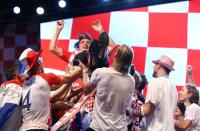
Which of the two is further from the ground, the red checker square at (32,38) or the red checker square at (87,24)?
the red checker square at (87,24)

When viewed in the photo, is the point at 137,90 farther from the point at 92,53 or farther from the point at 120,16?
the point at 120,16

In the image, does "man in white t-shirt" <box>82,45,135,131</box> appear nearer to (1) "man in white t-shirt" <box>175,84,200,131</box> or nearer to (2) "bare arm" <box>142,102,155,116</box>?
(2) "bare arm" <box>142,102,155,116</box>

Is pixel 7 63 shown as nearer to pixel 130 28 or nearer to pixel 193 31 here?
pixel 130 28

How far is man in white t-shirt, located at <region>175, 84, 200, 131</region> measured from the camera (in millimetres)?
2928

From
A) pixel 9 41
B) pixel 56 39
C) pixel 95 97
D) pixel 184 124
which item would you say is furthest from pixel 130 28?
pixel 95 97

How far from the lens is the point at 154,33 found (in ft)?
13.5

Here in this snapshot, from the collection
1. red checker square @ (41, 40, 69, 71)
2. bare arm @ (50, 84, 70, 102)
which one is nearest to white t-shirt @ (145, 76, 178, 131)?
bare arm @ (50, 84, 70, 102)

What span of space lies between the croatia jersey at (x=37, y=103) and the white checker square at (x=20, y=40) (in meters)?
2.26

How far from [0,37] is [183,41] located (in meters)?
2.01

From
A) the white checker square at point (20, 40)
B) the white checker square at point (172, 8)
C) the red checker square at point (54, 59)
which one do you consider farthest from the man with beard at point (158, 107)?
the white checker square at point (20, 40)

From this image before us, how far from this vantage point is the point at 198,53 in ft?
13.0

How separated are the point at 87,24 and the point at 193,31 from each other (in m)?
1.03

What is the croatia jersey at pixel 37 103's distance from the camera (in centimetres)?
243

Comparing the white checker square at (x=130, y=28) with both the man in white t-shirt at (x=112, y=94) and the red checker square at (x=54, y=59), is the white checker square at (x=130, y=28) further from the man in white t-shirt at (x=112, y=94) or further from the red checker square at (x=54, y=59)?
the man in white t-shirt at (x=112, y=94)
